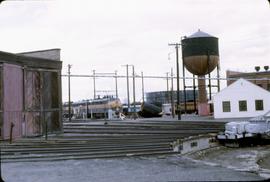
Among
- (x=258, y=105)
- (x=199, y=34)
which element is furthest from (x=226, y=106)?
(x=199, y=34)

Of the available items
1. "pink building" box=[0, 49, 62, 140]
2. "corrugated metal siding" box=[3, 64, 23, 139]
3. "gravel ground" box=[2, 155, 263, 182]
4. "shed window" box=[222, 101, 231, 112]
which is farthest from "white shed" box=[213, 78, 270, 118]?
"gravel ground" box=[2, 155, 263, 182]

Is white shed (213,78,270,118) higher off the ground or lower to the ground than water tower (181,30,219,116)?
lower

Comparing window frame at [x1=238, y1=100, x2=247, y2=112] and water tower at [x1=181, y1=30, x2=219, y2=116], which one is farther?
water tower at [x1=181, y1=30, x2=219, y2=116]

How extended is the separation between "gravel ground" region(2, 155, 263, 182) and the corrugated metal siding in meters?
9.30

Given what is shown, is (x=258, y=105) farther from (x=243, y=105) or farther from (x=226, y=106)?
(x=226, y=106)

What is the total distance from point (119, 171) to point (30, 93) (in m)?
15.5

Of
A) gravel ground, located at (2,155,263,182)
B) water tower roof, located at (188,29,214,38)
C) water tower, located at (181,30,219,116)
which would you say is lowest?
gravel ground, located at (2,155,263,182)

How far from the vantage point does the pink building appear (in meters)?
24.9

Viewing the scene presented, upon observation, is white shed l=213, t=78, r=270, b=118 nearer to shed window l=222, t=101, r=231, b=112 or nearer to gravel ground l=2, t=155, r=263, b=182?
shed window l=222, t=101, r=231, b=112

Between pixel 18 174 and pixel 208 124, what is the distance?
24.5m

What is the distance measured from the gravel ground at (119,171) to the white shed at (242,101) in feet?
110

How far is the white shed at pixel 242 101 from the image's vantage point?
48312 mm

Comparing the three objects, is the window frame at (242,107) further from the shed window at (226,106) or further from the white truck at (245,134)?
the white truck at (245,134)

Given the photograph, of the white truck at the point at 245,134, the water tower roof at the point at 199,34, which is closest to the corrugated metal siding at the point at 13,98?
the white truck at the point at 245,134
